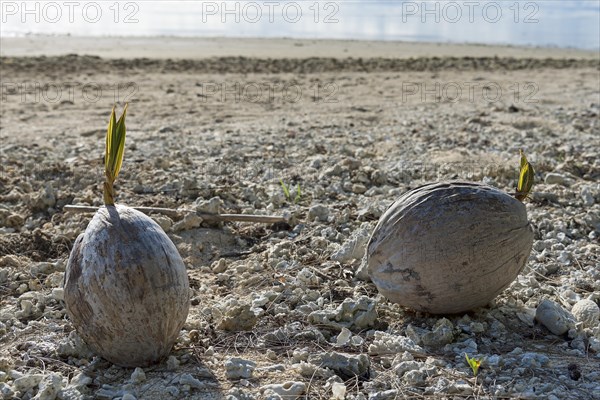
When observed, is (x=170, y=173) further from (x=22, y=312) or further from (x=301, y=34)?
(x=301, y=34)

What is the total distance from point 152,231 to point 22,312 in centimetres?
111

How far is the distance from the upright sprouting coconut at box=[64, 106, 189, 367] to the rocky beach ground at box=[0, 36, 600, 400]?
0.14 metres

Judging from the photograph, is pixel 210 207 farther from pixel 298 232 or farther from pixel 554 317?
pixel 554 317

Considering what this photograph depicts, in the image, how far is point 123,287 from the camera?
301 cm

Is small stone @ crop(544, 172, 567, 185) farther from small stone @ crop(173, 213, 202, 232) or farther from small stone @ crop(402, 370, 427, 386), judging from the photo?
small stone @ crop(402, 370, 427, 386)

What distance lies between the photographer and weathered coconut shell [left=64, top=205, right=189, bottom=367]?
3027mm

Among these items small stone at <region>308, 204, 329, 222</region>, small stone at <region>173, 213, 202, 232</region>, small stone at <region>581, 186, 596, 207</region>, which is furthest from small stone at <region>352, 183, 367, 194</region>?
small stone at <region>581, 186, 596, 207</region>

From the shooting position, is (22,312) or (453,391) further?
(22,312)

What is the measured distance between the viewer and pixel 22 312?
374 cm

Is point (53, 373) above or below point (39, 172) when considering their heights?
below

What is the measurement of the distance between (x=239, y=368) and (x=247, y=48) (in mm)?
17205

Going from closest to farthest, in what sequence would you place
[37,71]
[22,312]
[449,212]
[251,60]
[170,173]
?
[449,212] < [22,312] < [170,173] < [37,71] < [251,60]

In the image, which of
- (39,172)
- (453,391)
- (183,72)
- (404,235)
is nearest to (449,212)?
(404,235)

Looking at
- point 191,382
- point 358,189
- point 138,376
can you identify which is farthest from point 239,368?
point 358,189
